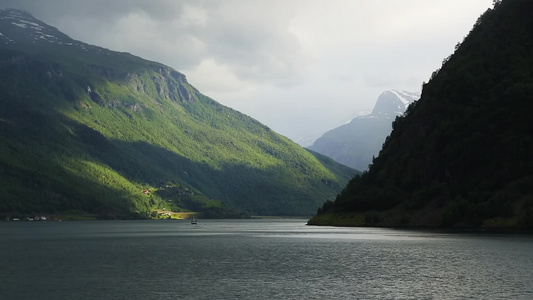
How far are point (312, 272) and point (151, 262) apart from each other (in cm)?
3304

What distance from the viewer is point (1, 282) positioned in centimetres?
7788

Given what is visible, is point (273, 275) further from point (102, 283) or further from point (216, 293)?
point (102, 283)

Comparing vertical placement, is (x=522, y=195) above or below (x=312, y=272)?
above

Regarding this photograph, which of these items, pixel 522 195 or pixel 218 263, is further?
pixel 522 195

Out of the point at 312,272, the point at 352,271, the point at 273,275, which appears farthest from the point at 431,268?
the point at 273,275

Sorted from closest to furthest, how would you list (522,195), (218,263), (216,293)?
(216,293), (218,263), (522,195)

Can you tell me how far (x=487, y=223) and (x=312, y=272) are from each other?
132 meters

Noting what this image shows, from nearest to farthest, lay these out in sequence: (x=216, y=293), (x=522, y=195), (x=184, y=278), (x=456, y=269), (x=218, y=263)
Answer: (x=216, y=293), (x=184, y=278), (x=456, y=269), (x=218, y=263), (x=522, y=195)

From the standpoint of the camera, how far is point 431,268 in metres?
90.1

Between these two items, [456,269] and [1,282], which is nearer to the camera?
[1,282]

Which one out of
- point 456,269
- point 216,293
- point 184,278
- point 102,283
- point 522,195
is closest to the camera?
point 216,293

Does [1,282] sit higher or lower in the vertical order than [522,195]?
lower

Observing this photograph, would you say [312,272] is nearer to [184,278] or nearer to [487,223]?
[184,278]

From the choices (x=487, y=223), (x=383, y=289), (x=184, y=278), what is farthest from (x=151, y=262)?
(x=487, y=223)
